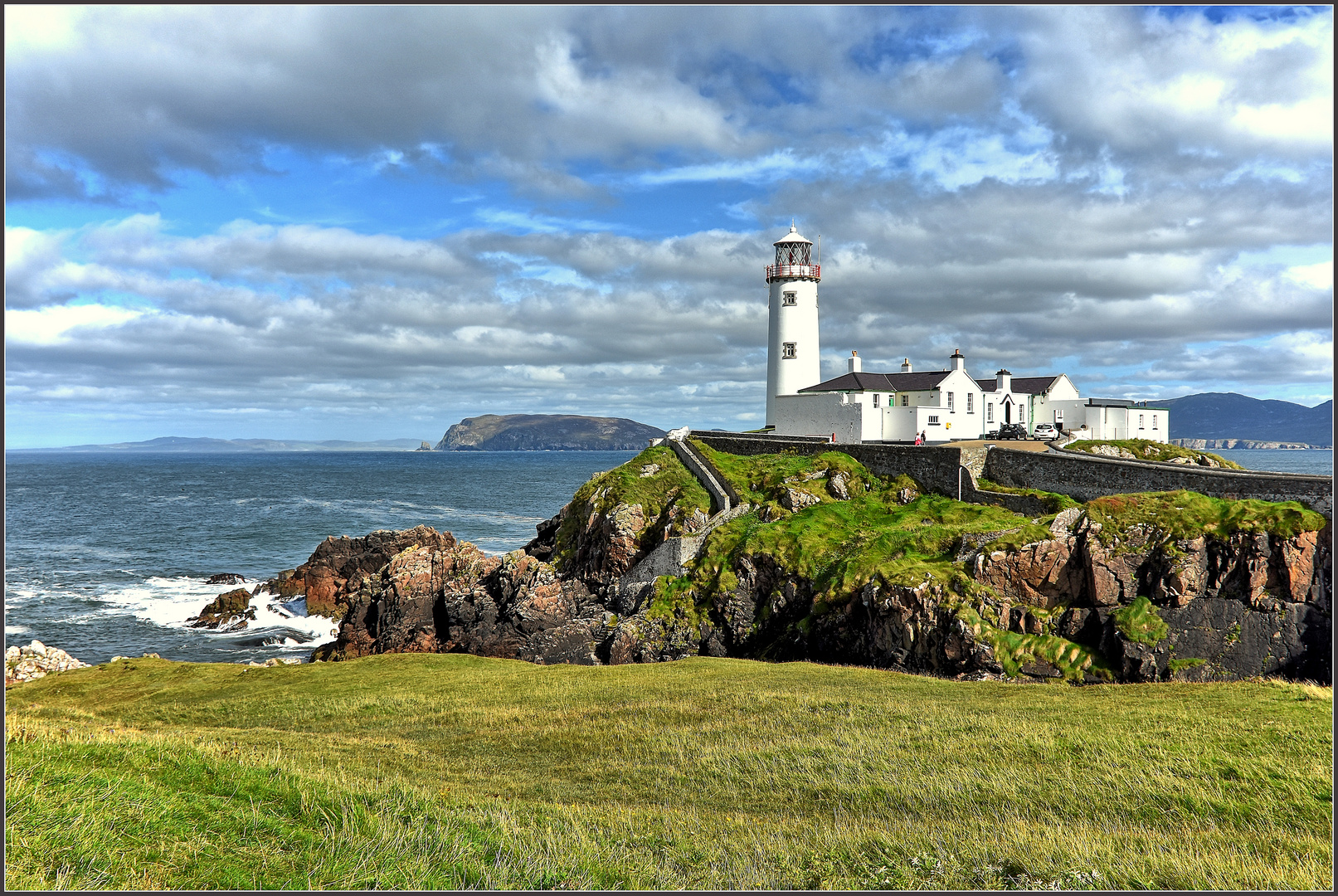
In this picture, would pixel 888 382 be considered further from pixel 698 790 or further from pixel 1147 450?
pixel 698 790

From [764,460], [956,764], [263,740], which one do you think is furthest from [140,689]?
[764,460]

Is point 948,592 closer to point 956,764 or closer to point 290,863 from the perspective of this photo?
point 956,764

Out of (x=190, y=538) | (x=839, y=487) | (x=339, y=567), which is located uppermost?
(x=839, y=487)

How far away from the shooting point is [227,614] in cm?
4716

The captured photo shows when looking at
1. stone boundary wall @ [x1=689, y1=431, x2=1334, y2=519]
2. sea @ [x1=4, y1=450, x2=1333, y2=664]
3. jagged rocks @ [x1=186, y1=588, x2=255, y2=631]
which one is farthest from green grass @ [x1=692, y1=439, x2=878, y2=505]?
jagged rocks @ [x1=186, y1=588, x2=255, y2=631]

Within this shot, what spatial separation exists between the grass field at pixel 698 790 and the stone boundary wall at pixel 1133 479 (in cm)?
1194

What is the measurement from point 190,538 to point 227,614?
3132cm

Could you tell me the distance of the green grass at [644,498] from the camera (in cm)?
4250

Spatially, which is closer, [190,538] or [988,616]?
[988,616]

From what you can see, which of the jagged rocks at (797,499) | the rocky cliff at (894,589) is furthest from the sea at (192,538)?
the jagged rocks at (797,499)

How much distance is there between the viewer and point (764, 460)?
4916 centimetres

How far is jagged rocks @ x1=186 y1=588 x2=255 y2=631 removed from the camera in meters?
45.7

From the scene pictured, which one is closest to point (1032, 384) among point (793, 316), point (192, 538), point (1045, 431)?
point (1045, 431)

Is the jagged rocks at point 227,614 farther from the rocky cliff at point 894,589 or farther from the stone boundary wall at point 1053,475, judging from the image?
the stone boundary wall at point 1053,475
